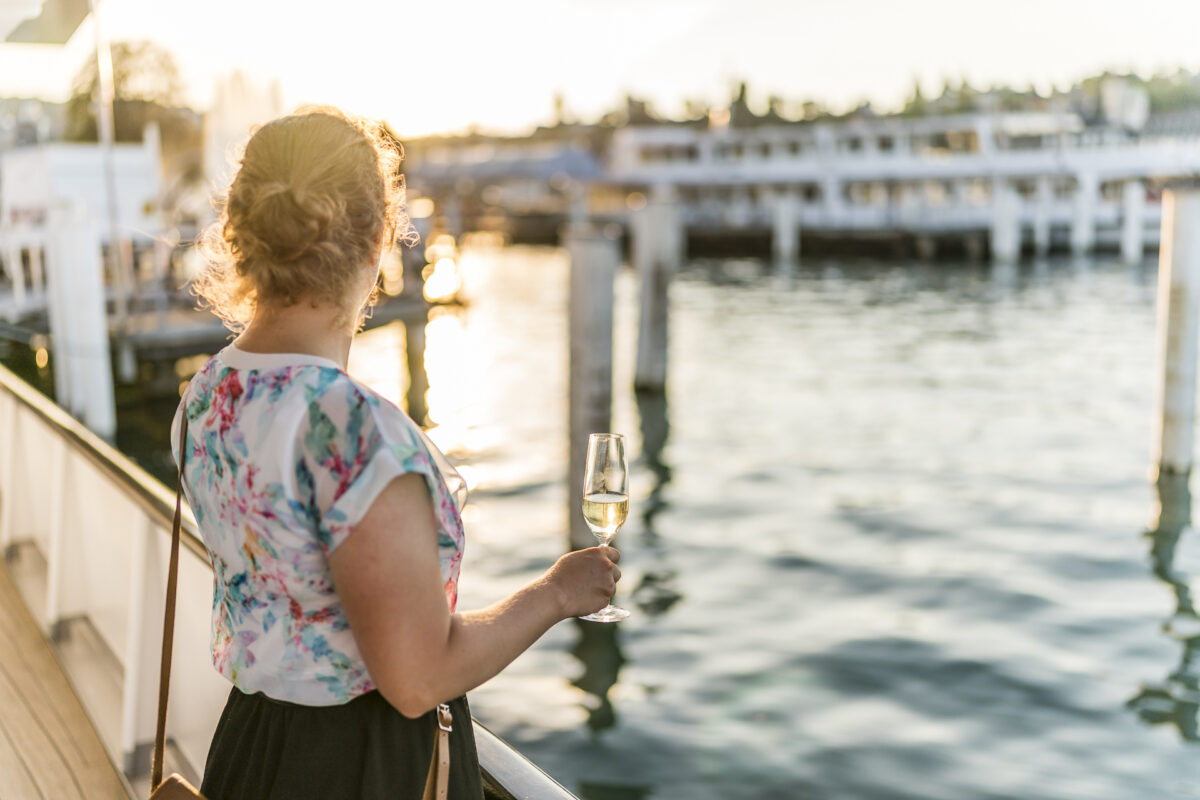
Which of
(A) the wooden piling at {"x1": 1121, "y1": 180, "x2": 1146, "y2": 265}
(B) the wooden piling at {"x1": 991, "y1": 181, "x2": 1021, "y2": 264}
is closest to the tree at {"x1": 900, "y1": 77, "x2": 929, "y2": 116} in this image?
(B) the wooden piling at {"x1": 991, "y1": 181, "x2": 1021, "y2": 264}

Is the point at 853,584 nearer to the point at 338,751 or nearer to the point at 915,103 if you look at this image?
the point at 338,751

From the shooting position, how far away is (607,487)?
203 centimetres

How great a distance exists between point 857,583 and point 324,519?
291 inches

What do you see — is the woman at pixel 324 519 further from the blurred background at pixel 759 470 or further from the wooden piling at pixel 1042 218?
the wooden piling at pixel 1042 218

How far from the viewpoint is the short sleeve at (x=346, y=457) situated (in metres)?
1.28

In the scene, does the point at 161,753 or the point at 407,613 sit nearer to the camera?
the point at 407,613

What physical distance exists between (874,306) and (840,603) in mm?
20767

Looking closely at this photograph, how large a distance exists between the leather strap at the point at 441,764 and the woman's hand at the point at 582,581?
0.21 metres

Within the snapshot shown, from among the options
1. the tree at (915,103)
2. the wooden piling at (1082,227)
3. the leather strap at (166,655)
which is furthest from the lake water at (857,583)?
the tree at (915,103)

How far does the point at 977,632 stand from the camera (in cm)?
728

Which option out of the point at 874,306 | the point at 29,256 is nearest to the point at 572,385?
the point at 29,256

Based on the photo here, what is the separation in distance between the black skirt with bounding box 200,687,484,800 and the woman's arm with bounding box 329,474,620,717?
0.16m

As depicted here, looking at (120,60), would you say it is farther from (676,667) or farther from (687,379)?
(676,667)

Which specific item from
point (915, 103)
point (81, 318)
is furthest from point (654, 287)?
point (915, 103)
